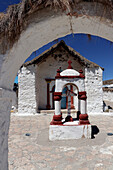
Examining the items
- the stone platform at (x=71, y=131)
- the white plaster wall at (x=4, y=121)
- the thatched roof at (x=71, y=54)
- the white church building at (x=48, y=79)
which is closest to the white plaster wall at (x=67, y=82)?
the stone platform at (x=71, y=131)

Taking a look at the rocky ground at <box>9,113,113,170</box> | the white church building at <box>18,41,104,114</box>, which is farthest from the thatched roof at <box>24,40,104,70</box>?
the rocky ground at <box>9,113,113,170</box>

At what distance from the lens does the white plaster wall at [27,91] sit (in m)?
9.20

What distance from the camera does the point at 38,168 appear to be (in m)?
2.76

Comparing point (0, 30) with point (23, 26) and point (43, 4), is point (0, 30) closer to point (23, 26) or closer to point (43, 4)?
point (23, 26)

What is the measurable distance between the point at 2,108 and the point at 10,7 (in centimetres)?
119

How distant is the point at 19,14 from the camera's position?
1401 mm

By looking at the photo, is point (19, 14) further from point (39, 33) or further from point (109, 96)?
point (109, 96)

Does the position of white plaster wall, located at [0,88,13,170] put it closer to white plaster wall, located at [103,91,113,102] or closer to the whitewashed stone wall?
the whitewashed stone wall

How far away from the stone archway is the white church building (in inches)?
299

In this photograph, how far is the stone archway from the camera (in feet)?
4.78

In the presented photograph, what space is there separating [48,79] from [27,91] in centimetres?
194

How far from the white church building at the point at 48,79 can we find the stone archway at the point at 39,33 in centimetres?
760

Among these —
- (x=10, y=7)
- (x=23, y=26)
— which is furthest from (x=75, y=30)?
(x=10, y=7)

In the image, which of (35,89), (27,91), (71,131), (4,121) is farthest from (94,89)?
(4,121)
